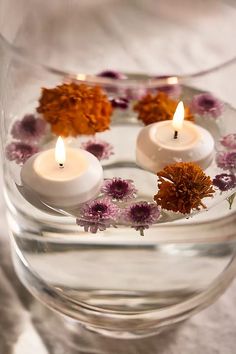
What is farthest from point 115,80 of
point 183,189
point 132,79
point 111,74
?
point 111,74

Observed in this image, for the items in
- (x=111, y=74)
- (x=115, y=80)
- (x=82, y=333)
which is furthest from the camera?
(x=111, y=74)

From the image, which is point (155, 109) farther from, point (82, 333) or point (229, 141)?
point (82, 333)

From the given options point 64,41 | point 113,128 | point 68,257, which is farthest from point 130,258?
point 64,41

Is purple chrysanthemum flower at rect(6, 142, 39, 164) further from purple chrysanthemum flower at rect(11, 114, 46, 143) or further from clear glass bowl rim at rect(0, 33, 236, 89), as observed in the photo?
clear glass bowl rim at rect(0, 33, 236, 89)

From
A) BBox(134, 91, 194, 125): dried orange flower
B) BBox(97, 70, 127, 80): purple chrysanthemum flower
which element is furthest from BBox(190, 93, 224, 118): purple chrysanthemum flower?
BBox(97, 70, 127, 80): purple chrysanthemum flower

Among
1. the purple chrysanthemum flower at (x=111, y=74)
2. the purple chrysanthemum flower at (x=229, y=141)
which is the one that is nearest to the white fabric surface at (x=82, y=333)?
the purple chrysanthemum flower at (x=229, y=141)

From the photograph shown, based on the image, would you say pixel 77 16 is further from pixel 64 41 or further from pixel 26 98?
pixel 26 98
